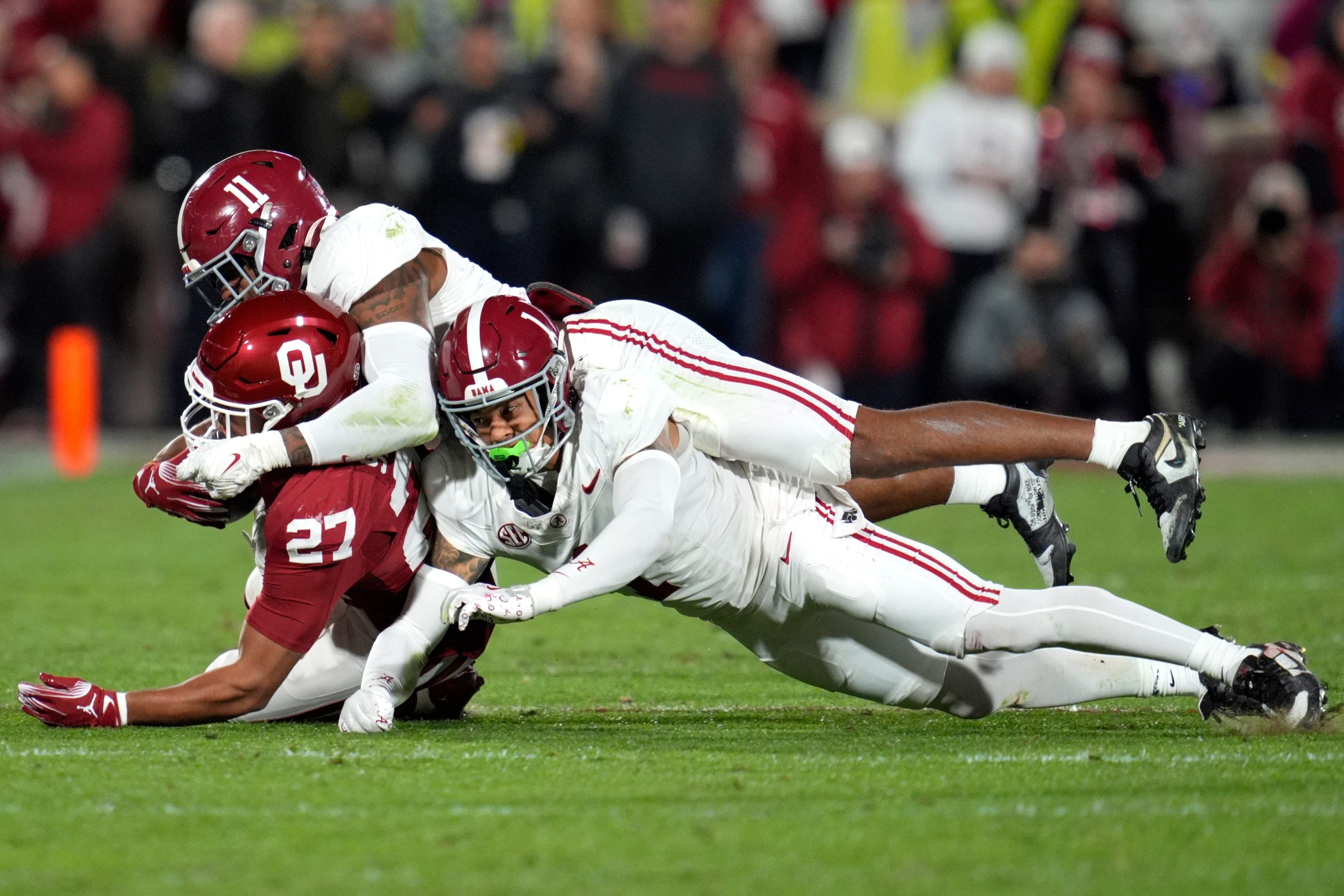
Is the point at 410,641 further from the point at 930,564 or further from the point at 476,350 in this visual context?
the point at 930,564

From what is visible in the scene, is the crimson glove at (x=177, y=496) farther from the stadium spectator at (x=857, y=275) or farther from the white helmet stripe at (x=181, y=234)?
the stadium spectator at (x=857, y=275)

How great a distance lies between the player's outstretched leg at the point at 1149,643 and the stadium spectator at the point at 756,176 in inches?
278

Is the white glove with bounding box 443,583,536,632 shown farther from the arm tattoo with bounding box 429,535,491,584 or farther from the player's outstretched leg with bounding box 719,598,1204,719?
the player's outstretched leg with bounding box 719,598,1204,719

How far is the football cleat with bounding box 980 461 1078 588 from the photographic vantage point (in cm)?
520

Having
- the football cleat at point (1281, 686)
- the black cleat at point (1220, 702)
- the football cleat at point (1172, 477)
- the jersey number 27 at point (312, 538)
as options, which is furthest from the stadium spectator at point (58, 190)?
the football cleat at point (1281, 686)

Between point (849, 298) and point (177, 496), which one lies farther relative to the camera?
point (849, 298)

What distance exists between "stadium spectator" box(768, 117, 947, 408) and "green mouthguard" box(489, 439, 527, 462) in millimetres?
6686

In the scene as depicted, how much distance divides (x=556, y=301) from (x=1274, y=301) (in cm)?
707

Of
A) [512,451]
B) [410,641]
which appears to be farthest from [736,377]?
[410,641]

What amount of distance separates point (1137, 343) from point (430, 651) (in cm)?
745

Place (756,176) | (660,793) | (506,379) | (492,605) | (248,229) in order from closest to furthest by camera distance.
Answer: (660,793), (492,605), (506,379), (248,229), (756,176)

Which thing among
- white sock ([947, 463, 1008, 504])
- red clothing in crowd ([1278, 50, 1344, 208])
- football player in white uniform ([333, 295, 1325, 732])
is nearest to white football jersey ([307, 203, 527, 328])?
football player in white uniform ([333, 295, 1325, 732])

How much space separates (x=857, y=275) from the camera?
11094 mm

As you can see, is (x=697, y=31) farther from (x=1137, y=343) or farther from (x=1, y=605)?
(x=1, y=605)
